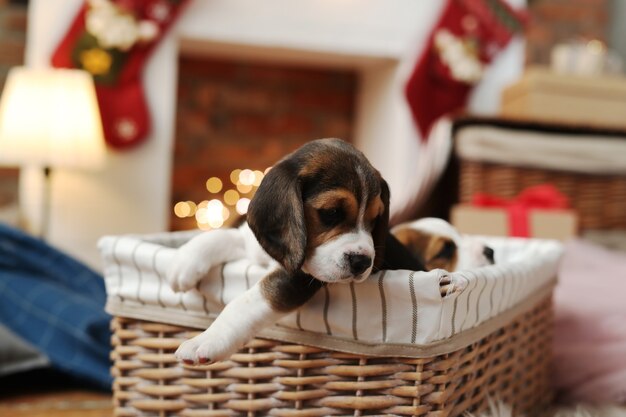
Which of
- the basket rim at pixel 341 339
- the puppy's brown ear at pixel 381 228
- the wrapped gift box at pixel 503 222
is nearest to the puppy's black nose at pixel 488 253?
the basket rim at pixel 341 339

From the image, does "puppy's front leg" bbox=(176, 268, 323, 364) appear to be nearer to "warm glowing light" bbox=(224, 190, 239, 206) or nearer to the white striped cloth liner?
the white striped cloth liner

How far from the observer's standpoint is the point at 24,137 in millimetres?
2445

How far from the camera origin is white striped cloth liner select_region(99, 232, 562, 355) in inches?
32.3

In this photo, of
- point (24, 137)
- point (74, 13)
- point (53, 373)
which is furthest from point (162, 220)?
point (53, 373)

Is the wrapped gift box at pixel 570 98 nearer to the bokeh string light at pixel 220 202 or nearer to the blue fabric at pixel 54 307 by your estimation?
the bokeh string light at pixel 220 202

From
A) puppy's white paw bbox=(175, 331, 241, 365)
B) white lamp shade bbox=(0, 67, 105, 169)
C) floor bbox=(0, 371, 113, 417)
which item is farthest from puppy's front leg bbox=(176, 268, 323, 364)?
white lamp shade bbox=(0, 67, 105, 169)

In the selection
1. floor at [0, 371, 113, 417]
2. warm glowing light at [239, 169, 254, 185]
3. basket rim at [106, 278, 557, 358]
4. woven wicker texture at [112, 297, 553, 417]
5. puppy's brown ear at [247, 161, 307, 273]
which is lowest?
floor at [0, 371, 113, 417]

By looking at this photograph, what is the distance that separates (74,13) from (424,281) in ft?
8.13

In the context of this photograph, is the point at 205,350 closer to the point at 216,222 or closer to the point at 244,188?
the point at 216,222

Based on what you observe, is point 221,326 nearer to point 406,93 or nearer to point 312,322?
point 312,322

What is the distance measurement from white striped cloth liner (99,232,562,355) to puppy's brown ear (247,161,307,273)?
0.30 ft

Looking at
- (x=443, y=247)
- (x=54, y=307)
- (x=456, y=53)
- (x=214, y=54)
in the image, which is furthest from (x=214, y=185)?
(x=443, y=247)

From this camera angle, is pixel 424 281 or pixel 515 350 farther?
pixel 515 350

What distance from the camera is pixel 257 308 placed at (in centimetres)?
82
